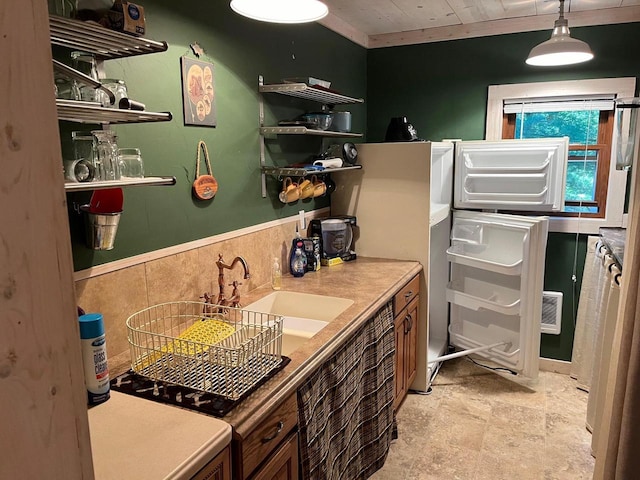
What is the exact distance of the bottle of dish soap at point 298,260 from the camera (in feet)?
9.08

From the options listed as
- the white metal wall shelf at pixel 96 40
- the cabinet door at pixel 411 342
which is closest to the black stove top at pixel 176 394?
the white metal wall shelf at pixel 96 40

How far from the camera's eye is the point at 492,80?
11.4 feet

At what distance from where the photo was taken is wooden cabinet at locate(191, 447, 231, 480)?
3.84 feet

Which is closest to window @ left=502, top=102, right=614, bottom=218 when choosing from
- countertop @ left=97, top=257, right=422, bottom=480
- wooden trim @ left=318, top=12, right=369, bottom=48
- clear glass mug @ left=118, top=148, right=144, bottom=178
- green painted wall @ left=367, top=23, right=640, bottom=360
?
green painted wall @ left=367, top=23, right=640, bottom=360

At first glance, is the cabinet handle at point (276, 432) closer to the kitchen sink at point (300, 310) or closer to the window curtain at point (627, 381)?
the kitchen sink at point (300, 310)

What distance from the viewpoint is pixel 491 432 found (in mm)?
2799

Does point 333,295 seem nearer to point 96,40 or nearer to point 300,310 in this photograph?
point 300,310

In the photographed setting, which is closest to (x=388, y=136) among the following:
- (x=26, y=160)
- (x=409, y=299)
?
(x=409, y=299)

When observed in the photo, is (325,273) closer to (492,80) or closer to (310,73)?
(310,73)

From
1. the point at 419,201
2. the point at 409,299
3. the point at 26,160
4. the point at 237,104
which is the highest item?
the point at 237,104

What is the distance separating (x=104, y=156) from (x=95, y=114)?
13 centimetres

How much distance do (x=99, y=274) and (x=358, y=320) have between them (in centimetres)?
103

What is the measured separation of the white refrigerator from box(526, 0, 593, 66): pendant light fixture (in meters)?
0.60

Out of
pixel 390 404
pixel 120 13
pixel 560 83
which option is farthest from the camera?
pixel 560 83
